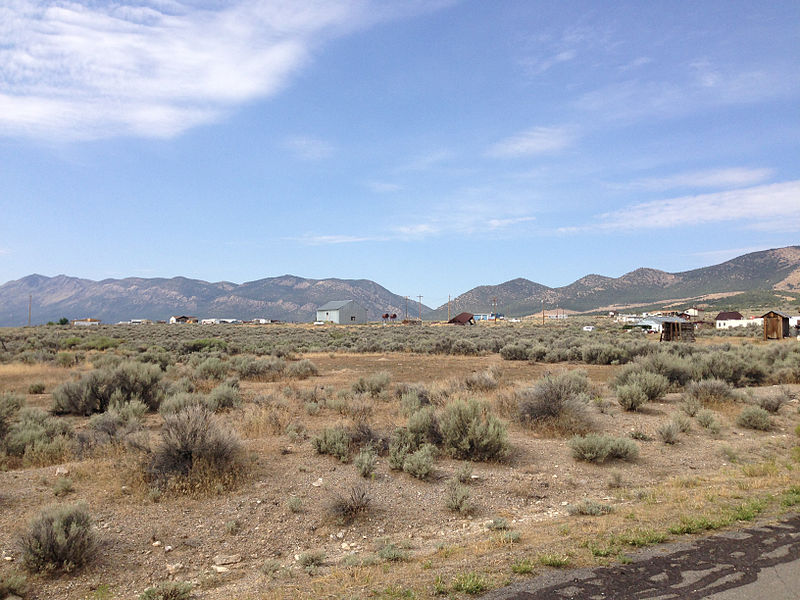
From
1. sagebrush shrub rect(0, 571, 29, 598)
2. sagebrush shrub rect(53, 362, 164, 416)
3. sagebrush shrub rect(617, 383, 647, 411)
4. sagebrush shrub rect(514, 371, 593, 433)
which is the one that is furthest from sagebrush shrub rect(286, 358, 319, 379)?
sagebrush shrub rect(0, 571, 29, 598)

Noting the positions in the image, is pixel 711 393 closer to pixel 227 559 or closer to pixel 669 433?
pixel 669 433

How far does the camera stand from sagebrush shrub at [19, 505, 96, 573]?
209 inches

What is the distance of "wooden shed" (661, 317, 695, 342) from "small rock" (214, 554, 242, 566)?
34.8 metres

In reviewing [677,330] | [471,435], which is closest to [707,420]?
[471,435]

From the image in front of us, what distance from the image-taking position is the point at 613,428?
1161 cm

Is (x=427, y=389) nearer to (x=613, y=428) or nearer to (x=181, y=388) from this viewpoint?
(x=613, y=428)

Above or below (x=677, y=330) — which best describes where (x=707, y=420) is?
below

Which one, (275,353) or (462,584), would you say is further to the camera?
(275,353)

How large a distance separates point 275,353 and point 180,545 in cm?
2397

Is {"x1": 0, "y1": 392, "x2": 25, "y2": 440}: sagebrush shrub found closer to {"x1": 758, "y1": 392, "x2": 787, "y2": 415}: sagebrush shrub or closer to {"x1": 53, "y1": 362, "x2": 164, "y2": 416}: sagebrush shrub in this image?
{"x1": 53, "y1": 362, "x2": 164, "y2": 416}: sagebrush shrub

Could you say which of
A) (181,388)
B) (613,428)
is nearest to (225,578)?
(613,428)

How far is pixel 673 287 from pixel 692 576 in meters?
185

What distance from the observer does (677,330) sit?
3525 cm

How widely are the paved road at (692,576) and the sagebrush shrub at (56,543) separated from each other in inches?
173
